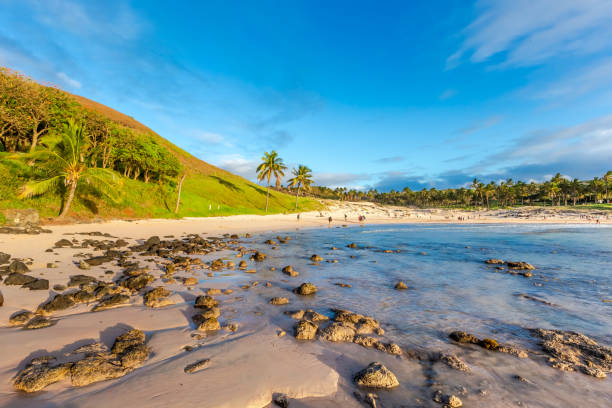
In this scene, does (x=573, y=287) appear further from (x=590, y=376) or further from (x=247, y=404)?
(x=247, y=404)

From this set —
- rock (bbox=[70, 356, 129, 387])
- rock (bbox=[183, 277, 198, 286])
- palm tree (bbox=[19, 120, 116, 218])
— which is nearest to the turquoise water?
rock (bbox=[183, 277, 198, 286])

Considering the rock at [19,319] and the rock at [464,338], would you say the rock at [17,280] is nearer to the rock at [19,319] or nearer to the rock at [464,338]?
the rock at [19,319]

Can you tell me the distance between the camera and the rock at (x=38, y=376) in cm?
389

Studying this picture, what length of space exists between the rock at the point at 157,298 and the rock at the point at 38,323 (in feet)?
7.27

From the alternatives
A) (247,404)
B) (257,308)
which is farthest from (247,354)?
(257,308)

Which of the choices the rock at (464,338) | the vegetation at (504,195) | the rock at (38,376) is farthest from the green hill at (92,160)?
the vegetation at (504,195)

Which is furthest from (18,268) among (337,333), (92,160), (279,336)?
(92,160)

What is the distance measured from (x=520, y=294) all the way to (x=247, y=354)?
41.3 ft

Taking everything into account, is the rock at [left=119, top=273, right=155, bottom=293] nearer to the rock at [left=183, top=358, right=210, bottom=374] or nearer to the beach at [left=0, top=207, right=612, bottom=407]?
the beach at [left=0, top=207, right=612, bottom=407]

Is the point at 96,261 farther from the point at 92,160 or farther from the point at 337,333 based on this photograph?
the point at 92,160

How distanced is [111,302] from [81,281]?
301cm

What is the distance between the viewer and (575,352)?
6.44 m

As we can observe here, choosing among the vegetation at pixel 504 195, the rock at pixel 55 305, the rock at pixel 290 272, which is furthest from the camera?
the vegetation at pixel 504 195

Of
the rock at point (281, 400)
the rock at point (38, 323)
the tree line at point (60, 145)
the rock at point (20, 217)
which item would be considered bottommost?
the rock at point (281, 400)
